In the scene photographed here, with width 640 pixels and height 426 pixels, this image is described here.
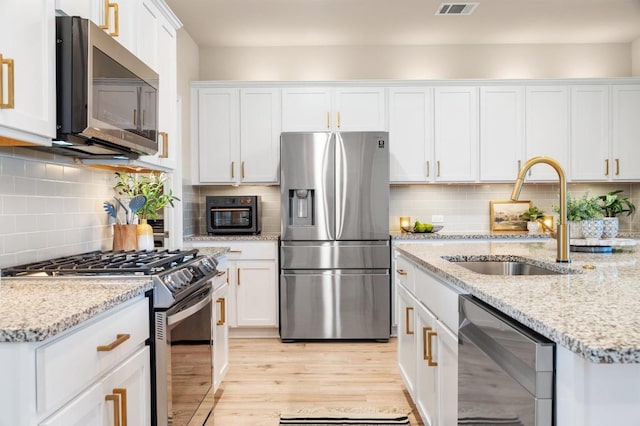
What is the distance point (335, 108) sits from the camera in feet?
14.4

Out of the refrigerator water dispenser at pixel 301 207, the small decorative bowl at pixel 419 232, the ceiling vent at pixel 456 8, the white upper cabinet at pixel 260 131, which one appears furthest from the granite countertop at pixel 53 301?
the ceiling vent at pixel 456 8

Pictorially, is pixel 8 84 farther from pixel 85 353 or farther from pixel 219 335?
pixel 219 335

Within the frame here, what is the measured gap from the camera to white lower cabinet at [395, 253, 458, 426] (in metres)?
1.77

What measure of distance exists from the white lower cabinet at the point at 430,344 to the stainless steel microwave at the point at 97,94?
1435mm

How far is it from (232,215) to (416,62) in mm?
2384

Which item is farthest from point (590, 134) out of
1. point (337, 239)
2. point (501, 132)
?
point (337, 239)

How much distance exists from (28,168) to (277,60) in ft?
10.6

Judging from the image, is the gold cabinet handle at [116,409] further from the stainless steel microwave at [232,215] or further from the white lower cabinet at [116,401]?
the stainless steel microwave at [232,215]

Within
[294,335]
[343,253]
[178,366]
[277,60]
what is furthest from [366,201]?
[178,366]

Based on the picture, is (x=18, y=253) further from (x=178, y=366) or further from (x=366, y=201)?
(x=366, y=201)

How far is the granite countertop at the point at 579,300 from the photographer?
0.85 m

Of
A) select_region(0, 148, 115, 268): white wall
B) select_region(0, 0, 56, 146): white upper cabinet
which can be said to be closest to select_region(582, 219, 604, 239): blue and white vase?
select_region(0, 0, 56, 146): white upper cabinet

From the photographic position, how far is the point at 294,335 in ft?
13.4

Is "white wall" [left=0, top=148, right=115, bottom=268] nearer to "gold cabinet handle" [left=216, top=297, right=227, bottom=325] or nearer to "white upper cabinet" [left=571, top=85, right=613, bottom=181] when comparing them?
"gold cabinet handle" [left=216, top=297, right=227, bottom=325]
